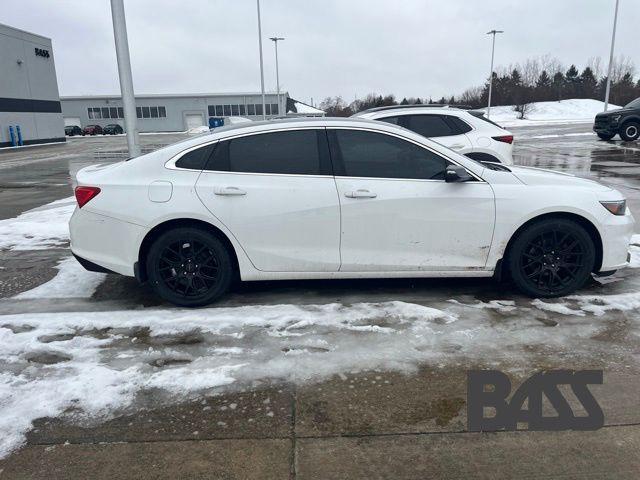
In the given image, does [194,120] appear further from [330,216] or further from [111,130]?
[330,216]

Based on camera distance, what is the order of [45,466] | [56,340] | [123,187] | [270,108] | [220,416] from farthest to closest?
[270,108] → [123,187] → [56,340] → [220,416] → [45,466]

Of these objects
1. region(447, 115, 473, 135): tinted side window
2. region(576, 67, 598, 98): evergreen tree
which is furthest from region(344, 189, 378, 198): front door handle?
region(576, 67, 598, 98): evergreen tree

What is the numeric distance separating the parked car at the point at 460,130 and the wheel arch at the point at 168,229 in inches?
193

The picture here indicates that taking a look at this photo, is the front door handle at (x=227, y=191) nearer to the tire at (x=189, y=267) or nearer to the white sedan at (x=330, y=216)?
the white sedan at (x=330, y=216)

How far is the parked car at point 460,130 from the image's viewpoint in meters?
8.23

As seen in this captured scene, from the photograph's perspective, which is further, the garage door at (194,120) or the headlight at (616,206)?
the garage door at (194,120)

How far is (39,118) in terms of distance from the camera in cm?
3831

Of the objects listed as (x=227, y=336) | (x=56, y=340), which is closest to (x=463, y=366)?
(x=227, y=336)

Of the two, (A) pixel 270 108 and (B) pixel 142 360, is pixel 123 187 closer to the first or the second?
(B) pixel 142 360

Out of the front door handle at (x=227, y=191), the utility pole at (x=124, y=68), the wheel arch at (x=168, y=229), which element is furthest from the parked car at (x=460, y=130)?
the wheel arch at (x=168, y=229)

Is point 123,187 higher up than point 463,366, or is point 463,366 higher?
point 123,187

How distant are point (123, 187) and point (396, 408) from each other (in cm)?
286

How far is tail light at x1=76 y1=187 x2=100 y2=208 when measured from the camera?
4250 mm

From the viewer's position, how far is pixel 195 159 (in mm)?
4309
